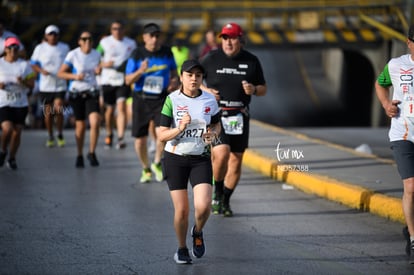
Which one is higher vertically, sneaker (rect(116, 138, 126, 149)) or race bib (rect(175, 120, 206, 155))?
race bib (rect(175, 120, 206, 155))

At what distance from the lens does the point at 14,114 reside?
15.1 metres

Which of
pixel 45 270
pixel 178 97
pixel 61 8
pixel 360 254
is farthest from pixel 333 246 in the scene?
pixel 61 8

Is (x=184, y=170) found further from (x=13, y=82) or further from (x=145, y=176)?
(x=13, y=82)

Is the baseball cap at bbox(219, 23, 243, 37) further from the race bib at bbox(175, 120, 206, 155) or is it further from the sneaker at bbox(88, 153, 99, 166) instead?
the sneaker at bbox(88, 153, 99, 166)

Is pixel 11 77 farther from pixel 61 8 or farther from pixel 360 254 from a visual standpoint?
pixel 61 8

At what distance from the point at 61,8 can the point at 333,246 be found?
2850 cm

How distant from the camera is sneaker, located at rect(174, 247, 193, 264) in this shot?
8.48 meters

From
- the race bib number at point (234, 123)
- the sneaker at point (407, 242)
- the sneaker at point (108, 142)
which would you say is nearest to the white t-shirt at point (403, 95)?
the sneaker at point (407, 242)

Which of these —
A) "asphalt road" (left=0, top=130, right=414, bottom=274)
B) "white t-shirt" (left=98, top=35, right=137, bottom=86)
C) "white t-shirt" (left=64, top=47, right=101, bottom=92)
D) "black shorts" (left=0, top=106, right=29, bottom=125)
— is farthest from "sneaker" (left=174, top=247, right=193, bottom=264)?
"white t-shirt" (left=98, top=35, right=137, bottom=86)

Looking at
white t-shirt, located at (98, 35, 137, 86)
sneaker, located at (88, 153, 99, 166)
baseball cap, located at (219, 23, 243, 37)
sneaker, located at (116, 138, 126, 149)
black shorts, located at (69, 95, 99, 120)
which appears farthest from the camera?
sneaker, located at (116, 138, 126, 149)

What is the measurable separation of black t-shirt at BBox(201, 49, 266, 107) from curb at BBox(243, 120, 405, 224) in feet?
5.54

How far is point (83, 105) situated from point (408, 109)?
25.7 ft

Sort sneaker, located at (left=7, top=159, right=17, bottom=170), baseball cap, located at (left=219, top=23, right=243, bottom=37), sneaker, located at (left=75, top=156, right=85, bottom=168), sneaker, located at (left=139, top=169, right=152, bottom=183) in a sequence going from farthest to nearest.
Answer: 1. sneaker, located at (left=75, top=156, right=85, bottom=168)
2. sneaker, located at (left=7, top=159, right=17, bottom=170)
3. sneaker, located at (left=139, top=169, right=152, bottom=183)
4. baseball cap, located at (left=219, top=23, right=243, bottom=37)

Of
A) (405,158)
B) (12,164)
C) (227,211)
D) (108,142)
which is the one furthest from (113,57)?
(405,158)
